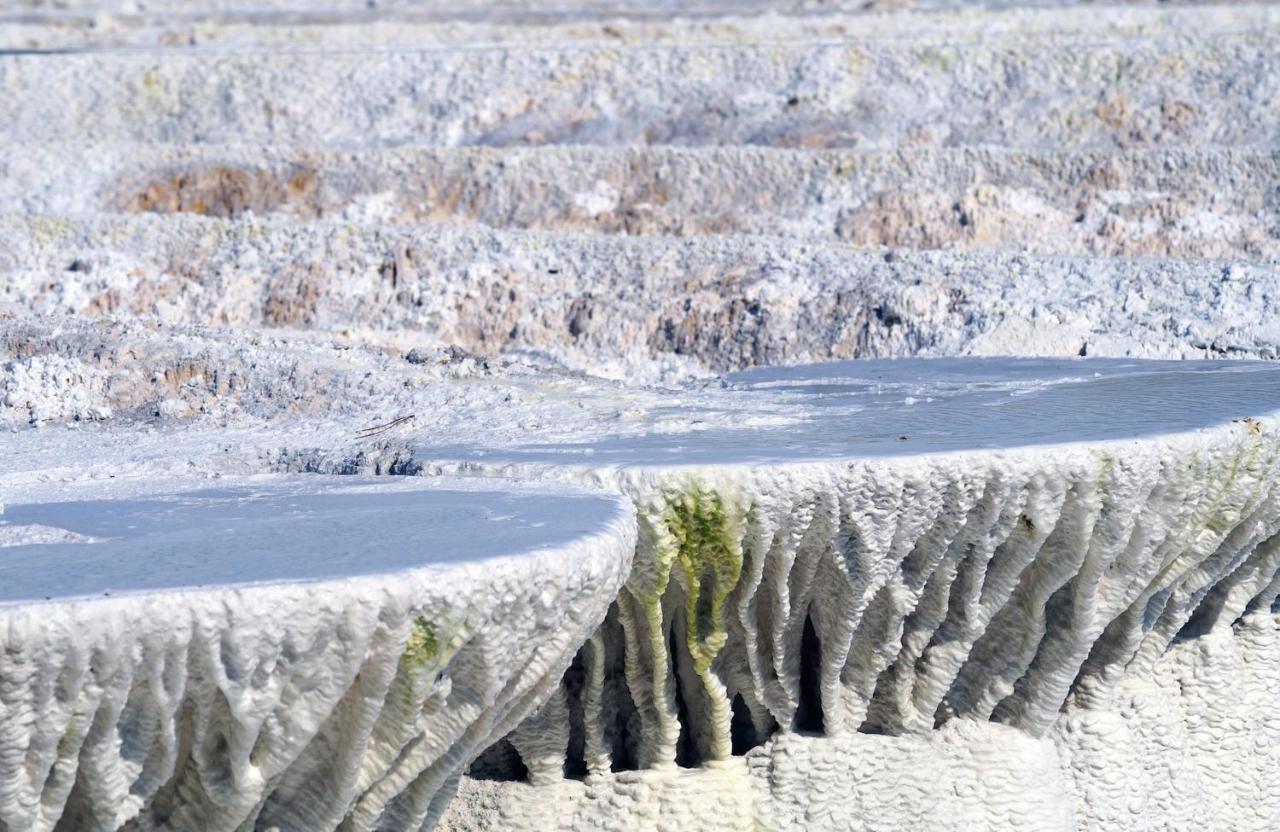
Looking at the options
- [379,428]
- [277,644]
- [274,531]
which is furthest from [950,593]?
[277,644]

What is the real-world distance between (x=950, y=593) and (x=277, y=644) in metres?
3.37

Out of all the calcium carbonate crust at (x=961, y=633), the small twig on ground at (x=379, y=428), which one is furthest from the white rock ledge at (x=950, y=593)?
the small twig on ground at (x=379, y=428)

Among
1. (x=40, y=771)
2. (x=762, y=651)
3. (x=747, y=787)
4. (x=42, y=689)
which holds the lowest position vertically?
(x=747, y=787)

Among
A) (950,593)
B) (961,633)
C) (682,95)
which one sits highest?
(682,95)

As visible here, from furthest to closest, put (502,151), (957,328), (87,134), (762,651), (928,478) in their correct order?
(87,134), (502,151), (957,328), (762,651), (928,478)

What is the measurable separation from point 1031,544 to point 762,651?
1.21 metres

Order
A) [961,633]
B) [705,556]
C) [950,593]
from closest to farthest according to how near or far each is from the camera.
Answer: [705,556]
[950,593]
[961,633]

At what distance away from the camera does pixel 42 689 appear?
195 inches

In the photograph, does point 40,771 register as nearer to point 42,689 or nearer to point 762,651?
point 42,689

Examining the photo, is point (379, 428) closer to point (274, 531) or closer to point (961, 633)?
point (274, 531)

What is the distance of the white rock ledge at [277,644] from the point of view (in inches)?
197

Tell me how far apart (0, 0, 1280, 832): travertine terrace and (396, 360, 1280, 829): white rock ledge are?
0.07ft

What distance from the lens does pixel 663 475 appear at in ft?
22.0

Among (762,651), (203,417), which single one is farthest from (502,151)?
(762,651)
